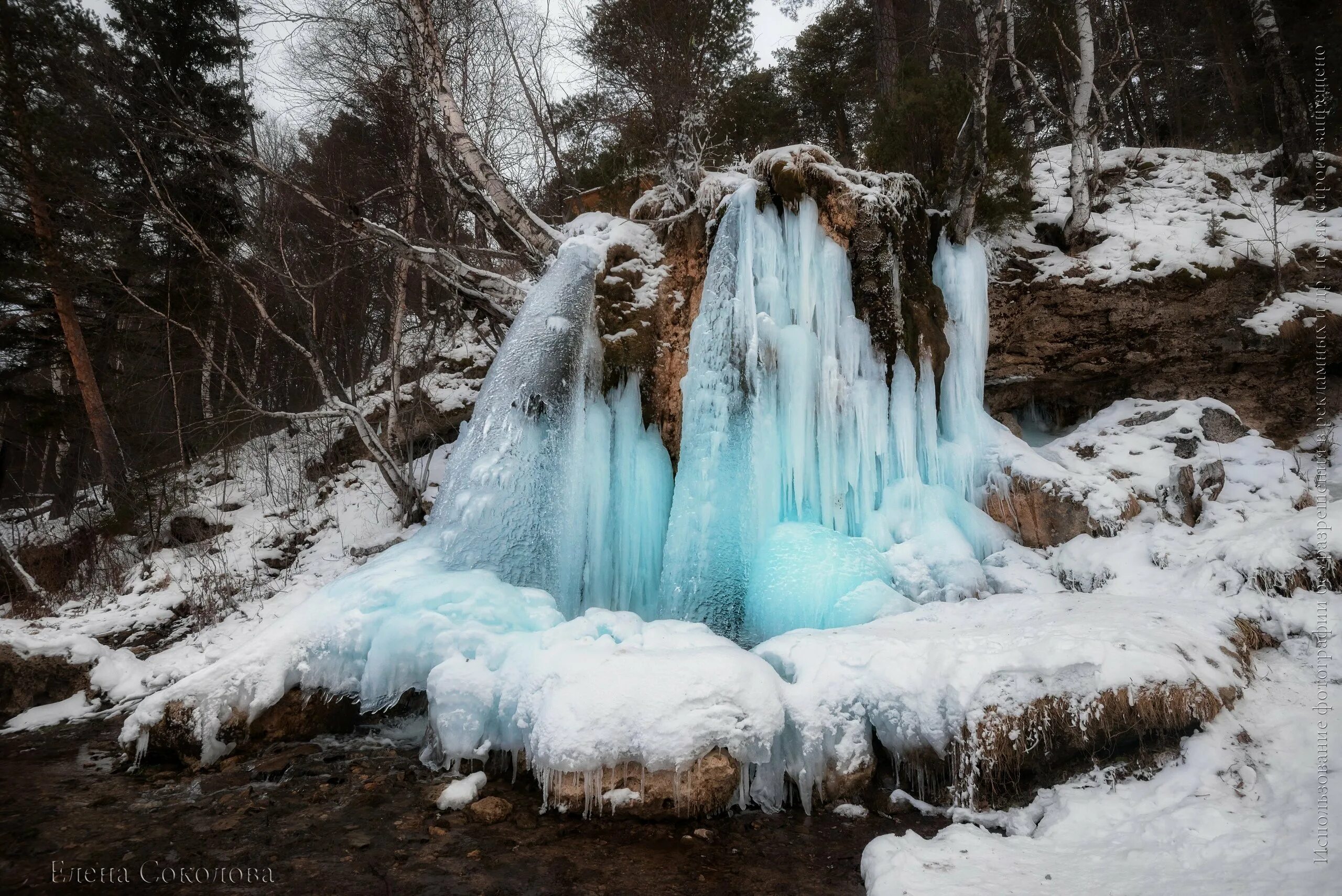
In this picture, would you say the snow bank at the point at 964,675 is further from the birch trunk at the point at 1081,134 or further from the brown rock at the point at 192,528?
the brown rock at the point at 192,528

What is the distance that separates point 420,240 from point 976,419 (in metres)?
6.21

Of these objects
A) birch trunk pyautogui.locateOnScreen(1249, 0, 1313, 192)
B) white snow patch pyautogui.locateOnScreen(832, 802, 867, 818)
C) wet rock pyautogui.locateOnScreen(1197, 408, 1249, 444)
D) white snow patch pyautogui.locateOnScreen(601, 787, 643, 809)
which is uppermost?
birch trunk pyautogui.locateOnScreen(1249, 0, 1313, 192)

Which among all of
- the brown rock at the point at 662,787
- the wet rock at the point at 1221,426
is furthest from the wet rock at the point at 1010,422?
the brown rock at the point at 662,787

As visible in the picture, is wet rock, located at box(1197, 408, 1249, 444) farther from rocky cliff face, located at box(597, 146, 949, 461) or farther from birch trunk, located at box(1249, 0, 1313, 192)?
birch trunk, located at box(1249, 0, 1313, 192)

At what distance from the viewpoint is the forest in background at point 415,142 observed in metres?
7.22

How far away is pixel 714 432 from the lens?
5.55 meters

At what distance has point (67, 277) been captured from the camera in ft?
29.7

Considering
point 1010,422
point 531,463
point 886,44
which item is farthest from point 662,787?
point 886,44

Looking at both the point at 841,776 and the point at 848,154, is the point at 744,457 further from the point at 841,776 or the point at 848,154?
the point at 848,154

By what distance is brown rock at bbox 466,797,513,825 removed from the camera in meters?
3.04

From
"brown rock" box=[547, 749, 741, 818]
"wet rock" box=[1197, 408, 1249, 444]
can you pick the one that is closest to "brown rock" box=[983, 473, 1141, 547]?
"wet rock" box=[1197, 408, 1249, 444]

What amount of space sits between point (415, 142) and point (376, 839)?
8.48 metres

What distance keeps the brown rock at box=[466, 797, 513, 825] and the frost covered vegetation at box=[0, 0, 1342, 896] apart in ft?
0.09

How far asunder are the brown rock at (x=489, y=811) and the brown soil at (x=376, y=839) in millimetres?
29
